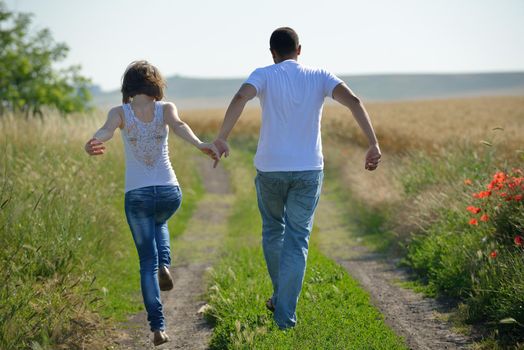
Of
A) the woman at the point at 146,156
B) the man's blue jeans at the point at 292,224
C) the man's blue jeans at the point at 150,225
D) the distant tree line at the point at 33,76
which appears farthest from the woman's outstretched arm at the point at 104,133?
the distant tree line at the point at 33,76

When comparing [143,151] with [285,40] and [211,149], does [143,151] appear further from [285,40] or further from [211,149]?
[285,40]

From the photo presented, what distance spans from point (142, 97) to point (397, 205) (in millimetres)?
7848

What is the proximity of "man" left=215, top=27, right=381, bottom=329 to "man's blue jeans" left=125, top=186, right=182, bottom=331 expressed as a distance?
63 cm

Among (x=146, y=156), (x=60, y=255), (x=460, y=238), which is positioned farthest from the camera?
(x=460, y=238)

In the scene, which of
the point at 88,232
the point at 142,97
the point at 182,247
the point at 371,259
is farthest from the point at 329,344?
the point at 182,247

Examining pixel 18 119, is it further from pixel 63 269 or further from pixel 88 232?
pixel 63 269

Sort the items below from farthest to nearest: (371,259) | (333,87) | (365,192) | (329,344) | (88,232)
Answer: (365,192) < (371,259) < (88,232) < (333,87) < (329,344)

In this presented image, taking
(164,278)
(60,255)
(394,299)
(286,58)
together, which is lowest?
(394,299)

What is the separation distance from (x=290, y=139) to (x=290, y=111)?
0.70ft

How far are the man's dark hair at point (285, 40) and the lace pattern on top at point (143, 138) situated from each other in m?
1.13

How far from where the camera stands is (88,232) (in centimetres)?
962

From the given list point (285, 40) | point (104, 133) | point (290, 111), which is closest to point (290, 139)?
point (290, 111)

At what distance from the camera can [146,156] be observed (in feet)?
20.0

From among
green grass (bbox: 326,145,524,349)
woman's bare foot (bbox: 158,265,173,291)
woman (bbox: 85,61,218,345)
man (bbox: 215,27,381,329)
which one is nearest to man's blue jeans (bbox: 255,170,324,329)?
man (bbox: 215,27,381,329)
